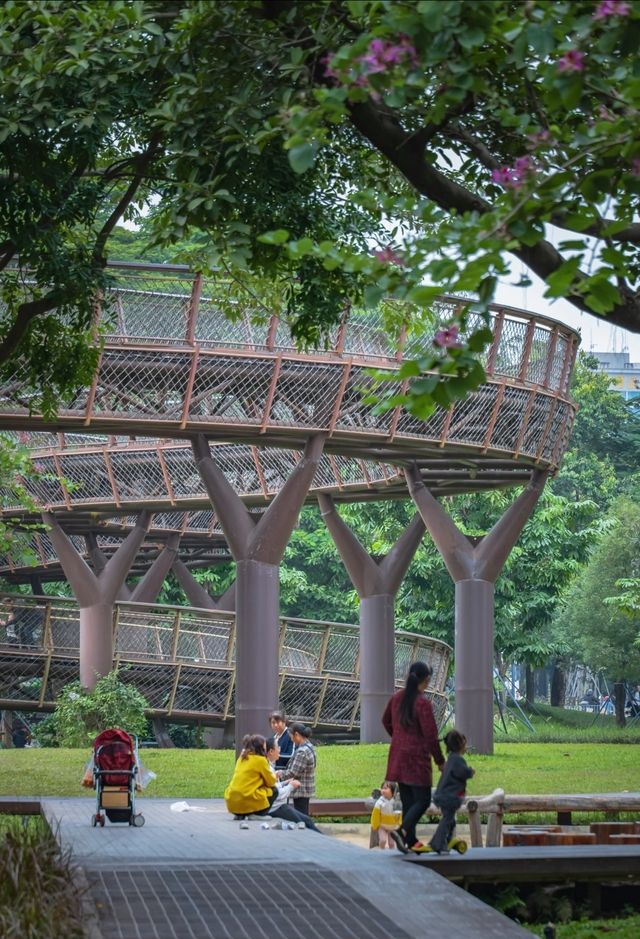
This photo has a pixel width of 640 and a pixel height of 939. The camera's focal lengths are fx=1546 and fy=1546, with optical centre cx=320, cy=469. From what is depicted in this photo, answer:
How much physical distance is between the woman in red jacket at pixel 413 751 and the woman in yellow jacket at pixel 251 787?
3.73 meters

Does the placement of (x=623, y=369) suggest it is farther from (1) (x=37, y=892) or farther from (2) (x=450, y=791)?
(1) (x=37, y=892)

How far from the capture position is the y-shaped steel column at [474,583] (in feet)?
95.5

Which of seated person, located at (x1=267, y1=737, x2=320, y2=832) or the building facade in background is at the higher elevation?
the building facade in background

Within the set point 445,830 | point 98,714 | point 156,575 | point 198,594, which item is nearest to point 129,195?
point 445,830

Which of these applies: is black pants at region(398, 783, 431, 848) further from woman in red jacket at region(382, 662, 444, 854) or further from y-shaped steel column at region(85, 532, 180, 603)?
y-shaped steel column at region(85, 532, 180, 603)

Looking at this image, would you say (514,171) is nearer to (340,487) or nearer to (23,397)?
(23,397)

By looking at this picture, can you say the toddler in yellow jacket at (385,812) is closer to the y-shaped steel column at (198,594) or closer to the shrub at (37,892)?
the shrub at (37,892)

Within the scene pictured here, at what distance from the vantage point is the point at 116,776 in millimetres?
15602

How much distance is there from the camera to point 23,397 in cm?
2420

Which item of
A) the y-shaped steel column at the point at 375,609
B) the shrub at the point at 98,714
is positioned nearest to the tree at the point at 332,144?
the y-shaped steel column at the point at 375,609

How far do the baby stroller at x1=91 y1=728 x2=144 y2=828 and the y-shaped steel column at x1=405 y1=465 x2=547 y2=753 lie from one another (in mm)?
14015

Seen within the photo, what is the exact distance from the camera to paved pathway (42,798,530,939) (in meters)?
9.43

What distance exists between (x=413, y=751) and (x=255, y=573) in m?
12.1

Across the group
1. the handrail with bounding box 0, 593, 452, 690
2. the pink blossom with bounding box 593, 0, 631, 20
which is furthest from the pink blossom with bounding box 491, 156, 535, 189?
the handrail with bounding box 0, 593, 452, 690
